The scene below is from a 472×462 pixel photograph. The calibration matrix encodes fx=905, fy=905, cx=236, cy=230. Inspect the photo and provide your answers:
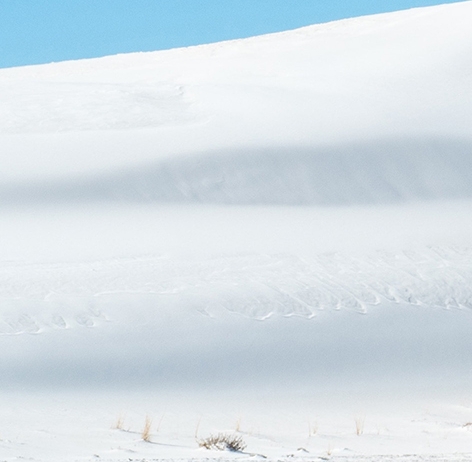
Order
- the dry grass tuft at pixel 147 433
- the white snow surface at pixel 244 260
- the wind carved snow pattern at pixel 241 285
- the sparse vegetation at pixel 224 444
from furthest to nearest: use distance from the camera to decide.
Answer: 1. the wind carved snow pattern at pixel 241 285
2. the white snow surface at pixel 244 260
3. the dry grass tuft at pixel 147 433
4. the sparse vegetation at pixel 224 444

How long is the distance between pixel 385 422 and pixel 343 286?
→ 2099 millimetres

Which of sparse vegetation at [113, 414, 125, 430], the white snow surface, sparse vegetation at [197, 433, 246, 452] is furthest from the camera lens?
the white snow surface

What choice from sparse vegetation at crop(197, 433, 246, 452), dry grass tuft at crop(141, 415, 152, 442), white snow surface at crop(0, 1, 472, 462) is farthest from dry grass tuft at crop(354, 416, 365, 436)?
dry grass tuft at crop(141, 415, 152, 442)

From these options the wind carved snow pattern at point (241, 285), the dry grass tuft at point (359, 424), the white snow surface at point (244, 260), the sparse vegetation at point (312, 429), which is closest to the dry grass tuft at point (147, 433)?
the white snow surface at point (244, 260)

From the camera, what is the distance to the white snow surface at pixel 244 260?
634 centimetres

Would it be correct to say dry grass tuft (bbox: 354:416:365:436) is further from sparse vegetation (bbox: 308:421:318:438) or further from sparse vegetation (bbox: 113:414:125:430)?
sparse vegetation (bbox: 113:414:125:430)

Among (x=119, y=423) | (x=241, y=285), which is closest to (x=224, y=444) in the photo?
(x=119, y=423)

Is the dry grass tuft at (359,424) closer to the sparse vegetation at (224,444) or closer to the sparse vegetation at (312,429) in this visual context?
the sparse vegetation at (312,429)

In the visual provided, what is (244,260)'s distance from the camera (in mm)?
8859

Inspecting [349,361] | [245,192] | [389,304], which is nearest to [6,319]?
[349,361]

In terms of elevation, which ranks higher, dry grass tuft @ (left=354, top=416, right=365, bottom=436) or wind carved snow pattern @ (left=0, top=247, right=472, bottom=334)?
wind carved snow pattern @ (left=0, top=247, right=472, bottom=334)

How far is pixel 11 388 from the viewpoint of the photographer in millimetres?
6621

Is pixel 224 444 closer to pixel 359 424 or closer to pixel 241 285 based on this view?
pixel 359 424

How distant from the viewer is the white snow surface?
634cm
